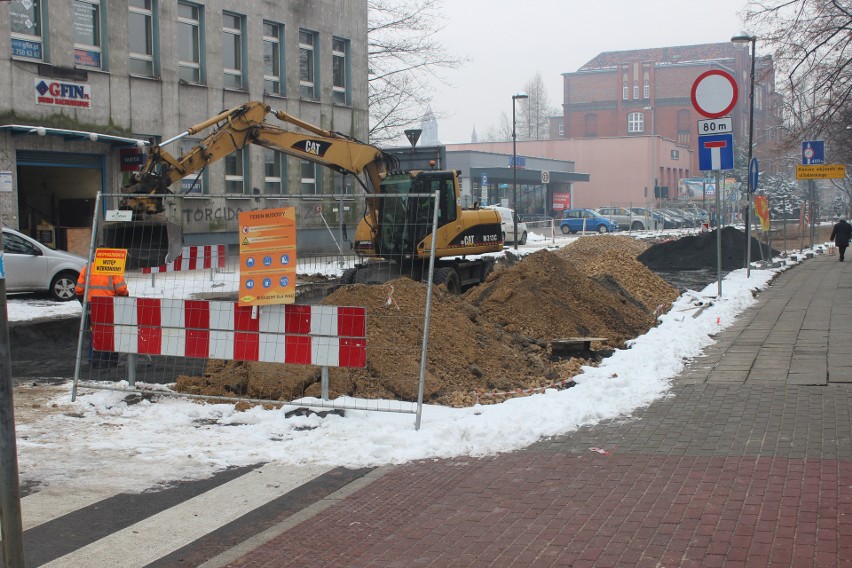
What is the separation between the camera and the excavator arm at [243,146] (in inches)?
633

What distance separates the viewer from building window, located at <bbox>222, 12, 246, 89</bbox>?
30047 millimetres

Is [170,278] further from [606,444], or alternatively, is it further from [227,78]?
[227,78]

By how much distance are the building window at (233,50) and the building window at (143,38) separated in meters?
3.22

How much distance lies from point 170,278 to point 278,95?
74.1 feet

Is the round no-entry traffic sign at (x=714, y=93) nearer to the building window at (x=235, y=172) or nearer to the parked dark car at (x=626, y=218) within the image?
the building window at (x=235, y=172)

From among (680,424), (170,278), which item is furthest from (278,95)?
(680,424)

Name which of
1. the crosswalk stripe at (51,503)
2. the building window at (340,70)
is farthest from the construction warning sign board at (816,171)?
the crosswalk stripe at (51,503)

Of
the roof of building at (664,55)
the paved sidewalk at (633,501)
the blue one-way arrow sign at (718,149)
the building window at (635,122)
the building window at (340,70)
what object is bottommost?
the paved sidewalk at (633,501)

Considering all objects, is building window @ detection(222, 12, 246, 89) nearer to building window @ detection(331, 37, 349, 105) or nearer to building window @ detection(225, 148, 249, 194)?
building window @ detection(225, 148, 249, 194)

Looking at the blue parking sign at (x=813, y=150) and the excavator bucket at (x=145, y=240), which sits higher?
the blue parking sign at (x=813, y=150)

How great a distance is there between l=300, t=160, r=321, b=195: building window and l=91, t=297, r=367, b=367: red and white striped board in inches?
962

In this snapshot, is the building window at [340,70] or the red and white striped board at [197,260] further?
the building window at [340,70]

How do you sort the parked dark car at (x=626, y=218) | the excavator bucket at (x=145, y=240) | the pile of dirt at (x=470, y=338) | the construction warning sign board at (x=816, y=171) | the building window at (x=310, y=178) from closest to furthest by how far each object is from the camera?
the pile of dirt at (x=470, y=338) → the excavator bucket at (x=145, y=240) → the construction warning sign board at (x=816, y=171) → the building window at (x=310, y=178) → the parked dark car at (x=626, y=218)

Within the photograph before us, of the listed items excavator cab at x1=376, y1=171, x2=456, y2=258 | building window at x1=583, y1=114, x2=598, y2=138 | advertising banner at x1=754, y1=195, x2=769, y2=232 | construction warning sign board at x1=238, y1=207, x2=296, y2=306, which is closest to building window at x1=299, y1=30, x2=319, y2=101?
excavator cab at x1=376, y1=171, x2=456, y2=258
